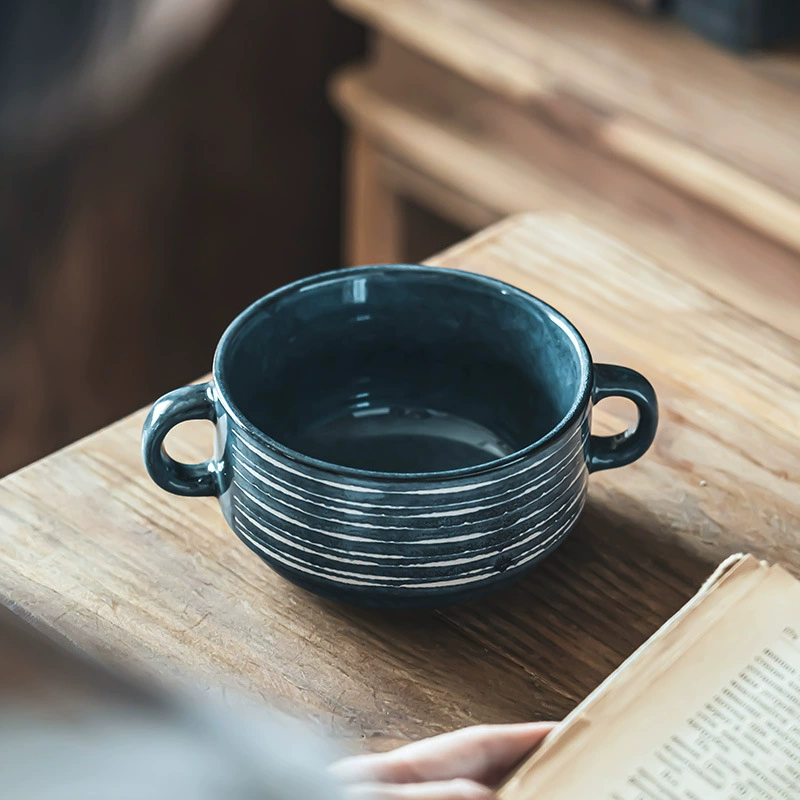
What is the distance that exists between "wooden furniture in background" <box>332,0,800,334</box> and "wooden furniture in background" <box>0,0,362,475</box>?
0.13 m

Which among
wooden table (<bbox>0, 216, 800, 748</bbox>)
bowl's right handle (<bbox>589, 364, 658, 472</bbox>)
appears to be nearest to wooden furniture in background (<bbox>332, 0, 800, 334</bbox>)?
wooden table (<bbox>0, 216, 800, 748</bbox>)

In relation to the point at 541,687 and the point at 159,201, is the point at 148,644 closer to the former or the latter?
the point at 541,687

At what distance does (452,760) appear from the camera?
439mm

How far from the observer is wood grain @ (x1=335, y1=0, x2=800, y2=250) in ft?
3.54

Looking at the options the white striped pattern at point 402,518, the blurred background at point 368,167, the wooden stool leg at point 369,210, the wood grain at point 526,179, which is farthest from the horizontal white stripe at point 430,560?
the wooden stool leg at point 369,210

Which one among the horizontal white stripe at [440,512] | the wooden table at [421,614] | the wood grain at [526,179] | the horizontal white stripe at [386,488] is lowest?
the wood grain at [526,179]

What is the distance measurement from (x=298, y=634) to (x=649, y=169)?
2.45ft

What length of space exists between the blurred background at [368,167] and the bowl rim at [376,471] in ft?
1.56

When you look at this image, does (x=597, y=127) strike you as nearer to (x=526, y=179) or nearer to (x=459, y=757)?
(x=526, y=179)

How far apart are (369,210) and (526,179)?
27 cm

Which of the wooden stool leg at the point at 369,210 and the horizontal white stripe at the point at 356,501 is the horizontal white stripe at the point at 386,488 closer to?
the horizontal white stripe at the point at 356,501

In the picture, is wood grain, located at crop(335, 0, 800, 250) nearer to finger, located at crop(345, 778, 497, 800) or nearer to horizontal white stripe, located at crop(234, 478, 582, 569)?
horizontal white stripe, located at crop(234, 478, 582, 569)

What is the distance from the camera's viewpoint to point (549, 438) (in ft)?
1.58

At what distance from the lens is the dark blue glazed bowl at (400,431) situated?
1.55 ft
